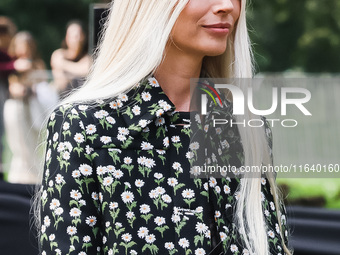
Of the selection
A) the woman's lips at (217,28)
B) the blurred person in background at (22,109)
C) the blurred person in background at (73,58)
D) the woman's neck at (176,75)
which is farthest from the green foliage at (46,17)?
the woman's lips at (217,28)

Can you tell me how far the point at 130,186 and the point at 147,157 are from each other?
10cm

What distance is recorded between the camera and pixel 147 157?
5.99 feet

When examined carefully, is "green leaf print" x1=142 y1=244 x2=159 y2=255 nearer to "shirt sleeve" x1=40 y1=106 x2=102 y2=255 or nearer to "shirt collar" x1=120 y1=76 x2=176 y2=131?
"shirt sleeve" x1=40 y1=106 x2=102 y2=255

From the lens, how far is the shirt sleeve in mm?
1724

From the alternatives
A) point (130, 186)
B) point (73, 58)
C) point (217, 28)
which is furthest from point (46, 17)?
point (130, 186)

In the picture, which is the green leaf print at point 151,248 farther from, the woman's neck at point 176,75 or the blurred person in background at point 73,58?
the blurred person in background at point 73,58

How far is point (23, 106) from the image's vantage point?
7258 mm

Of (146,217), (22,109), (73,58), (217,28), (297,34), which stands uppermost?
(217,28)

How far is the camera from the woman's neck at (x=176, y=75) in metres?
1.97

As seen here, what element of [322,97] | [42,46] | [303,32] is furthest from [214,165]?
[42,46]

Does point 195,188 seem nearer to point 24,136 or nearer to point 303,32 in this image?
point 24,136

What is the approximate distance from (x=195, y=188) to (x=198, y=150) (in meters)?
0.12

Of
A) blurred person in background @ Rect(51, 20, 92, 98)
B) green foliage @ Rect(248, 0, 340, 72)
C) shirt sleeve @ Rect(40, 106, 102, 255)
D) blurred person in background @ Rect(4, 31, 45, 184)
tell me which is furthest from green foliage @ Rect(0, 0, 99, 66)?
shirt sleeve @ Rect(40, 106, 102, 255)

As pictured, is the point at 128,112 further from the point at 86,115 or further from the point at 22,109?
the point at 22,109
